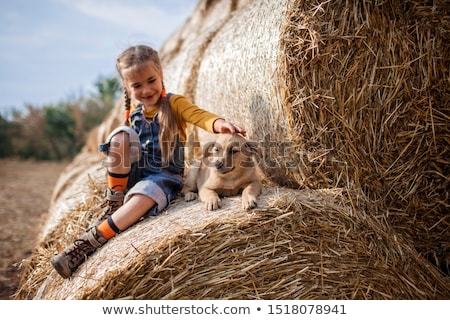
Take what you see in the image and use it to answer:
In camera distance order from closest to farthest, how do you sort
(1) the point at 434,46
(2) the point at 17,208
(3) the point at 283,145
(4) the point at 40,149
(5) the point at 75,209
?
(1) the point at 434,46 → (3) the point at 283,145 → (5) the point at 75,209 → (2) the point at 17,208 → (4) the point at 40,149

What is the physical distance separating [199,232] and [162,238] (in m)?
0.17

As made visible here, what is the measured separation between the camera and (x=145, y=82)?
262 cm

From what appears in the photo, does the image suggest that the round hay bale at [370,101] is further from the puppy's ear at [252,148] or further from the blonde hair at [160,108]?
the blonde hair at [160,108]

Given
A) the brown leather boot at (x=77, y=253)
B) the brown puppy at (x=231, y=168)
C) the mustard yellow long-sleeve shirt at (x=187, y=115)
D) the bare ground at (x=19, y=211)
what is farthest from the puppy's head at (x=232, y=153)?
the bare ground at (x=19, y=211)

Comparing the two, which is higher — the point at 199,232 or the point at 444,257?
the point at 199,232

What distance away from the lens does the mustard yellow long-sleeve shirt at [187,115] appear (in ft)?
8.21

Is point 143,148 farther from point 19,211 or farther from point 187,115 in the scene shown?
point 19,211

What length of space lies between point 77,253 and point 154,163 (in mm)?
712

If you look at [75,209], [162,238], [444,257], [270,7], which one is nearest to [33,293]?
[75,209]

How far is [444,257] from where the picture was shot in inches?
97.9

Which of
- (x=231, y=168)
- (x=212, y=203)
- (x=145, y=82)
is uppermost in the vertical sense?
(x=145, y=82)

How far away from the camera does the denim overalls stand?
253 centimetres

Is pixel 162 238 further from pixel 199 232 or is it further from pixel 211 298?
pixel 211 298
